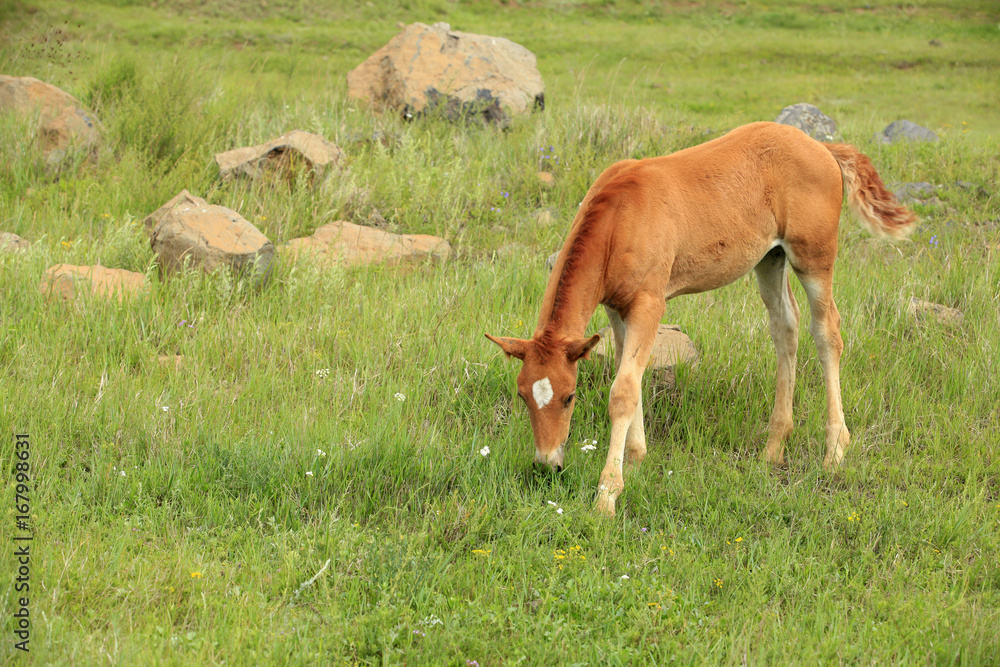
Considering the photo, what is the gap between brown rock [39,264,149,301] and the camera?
18.9 feet

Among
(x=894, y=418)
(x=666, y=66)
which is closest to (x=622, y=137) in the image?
(x=894, y=418)

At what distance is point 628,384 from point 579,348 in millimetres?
465

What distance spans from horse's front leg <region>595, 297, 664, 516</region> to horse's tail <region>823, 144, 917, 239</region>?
186 centimetres

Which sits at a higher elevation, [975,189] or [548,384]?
[975,189]

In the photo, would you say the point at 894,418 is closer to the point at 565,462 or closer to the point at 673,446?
the point at 673,446

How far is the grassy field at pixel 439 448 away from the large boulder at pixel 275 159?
24 centimetres

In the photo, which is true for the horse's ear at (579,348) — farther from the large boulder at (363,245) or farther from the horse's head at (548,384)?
the large boulder at (363,245)

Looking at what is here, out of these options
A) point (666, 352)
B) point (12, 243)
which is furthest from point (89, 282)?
point (666, 352)

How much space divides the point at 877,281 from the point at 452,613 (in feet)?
16.6

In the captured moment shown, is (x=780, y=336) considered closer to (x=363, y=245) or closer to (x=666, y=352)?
(x=666, y=352)

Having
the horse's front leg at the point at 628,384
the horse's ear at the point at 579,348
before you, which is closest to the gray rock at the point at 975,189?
the horse's front leg at the point at 628,384

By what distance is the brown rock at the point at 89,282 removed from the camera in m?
5.76

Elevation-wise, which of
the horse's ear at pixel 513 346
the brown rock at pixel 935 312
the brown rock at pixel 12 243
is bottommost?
the brown rock at pixel 12 243

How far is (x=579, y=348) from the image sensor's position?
419 cm
